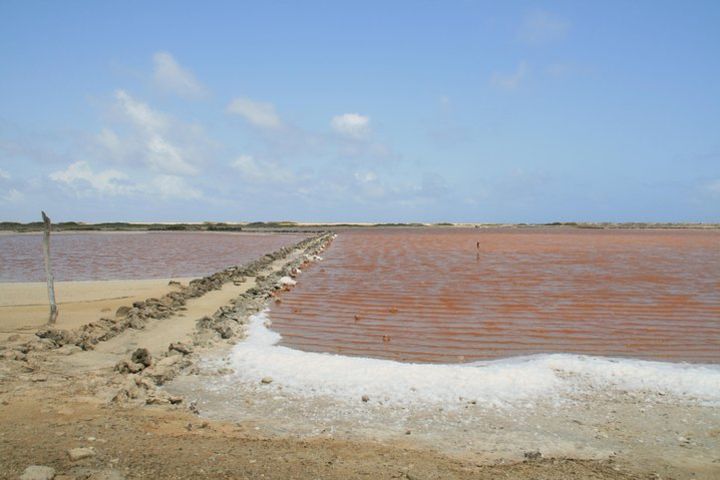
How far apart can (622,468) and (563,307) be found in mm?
7930

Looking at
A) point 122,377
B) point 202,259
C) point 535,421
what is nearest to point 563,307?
point 535,421

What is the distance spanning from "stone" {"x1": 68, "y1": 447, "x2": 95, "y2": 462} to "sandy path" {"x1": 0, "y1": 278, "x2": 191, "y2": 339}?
19.0ft

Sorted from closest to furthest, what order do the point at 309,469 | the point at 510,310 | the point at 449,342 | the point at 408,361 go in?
1. the point at 309,469
2. the point at 408,361
3. the point at 449,342
4. the point at 510,310

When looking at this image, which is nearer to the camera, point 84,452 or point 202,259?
point 84,452

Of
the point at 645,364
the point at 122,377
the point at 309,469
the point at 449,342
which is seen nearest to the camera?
the point at 309,469

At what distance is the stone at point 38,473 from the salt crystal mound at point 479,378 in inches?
101

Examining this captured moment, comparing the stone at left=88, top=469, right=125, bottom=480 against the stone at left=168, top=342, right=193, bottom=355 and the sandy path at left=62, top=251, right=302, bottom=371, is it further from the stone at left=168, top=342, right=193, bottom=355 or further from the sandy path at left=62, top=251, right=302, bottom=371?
the stone at left=168, top=342, right=193, bottom=355

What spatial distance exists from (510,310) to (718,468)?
7.19 m

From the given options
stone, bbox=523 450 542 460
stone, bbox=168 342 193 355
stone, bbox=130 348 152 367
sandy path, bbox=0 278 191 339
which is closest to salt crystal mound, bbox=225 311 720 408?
stone, bbox=168 342 193 355

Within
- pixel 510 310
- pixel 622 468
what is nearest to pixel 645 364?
pixel 622 468

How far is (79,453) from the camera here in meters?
4.08

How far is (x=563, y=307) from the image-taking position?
11.7 m

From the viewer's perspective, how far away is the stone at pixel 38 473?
12.1 ft

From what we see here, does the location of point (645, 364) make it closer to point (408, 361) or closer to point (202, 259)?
point (408, 361)
